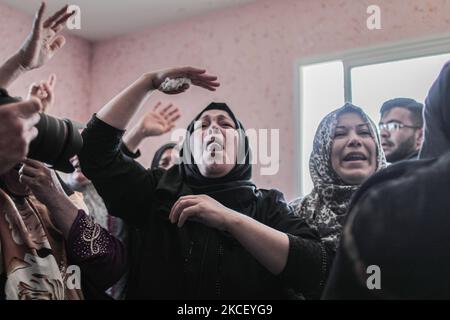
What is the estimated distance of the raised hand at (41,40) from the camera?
36.4 inches

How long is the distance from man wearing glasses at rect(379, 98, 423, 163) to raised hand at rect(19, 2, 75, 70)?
1021 millimetres

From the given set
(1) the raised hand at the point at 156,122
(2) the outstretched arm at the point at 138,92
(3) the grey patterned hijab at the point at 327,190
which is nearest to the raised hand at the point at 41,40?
(2) the outstretched arm at the point at 138,92

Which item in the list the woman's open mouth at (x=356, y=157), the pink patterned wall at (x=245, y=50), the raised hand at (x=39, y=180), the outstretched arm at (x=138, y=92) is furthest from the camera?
the pink patterned wall at (x=245, y=50)

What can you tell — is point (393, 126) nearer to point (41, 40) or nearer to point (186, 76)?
point (186, 76)

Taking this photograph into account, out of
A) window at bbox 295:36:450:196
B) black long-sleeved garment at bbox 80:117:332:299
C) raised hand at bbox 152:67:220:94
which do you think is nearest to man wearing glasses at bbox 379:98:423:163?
window at bbox 295:36:450:196

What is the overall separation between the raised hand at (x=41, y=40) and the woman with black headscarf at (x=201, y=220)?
20 centimetres

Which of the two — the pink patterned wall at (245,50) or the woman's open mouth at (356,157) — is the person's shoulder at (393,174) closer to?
the woman's open mouth at (356,157)

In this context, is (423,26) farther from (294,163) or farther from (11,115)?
(11,115)

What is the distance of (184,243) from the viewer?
897 millimetres

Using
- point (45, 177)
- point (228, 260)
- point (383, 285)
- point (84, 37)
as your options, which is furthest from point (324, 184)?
point (84, 37)

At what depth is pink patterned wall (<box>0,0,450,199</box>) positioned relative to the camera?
2.01 m

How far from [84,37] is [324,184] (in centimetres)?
221

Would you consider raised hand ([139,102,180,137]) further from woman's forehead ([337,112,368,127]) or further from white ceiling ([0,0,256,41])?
white ceiling ([0,0,256,41])

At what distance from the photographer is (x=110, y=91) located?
277 cm
